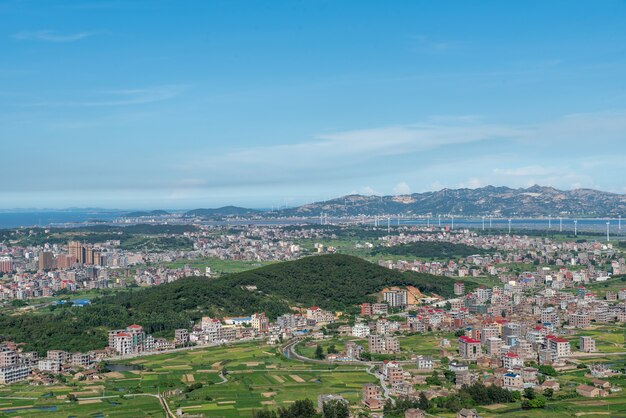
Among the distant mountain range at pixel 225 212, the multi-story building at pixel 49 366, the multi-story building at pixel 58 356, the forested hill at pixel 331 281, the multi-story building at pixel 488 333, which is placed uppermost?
the distant mountain range at pixel 225 212

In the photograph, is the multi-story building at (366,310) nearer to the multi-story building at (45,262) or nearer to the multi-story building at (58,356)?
the multi-story building at (58,356)

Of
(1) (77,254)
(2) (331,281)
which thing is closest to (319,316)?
(2) (331,281)

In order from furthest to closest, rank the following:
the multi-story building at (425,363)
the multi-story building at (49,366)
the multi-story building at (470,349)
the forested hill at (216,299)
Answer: the forested hill at (216,299) → the multi-story building at (470,349) → the multi-story building at (49,366) → the multi-story building at (425,363)

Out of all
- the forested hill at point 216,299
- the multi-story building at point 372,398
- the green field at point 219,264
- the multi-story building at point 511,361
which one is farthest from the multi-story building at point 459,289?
the multi-story building at point 372,398

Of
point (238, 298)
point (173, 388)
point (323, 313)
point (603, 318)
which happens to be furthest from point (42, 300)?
point (603, 318)

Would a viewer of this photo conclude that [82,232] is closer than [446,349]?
No

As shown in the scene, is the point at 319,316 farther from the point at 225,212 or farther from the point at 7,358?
the point at 225,212

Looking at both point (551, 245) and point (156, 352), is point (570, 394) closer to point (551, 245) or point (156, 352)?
point (156, 352)
